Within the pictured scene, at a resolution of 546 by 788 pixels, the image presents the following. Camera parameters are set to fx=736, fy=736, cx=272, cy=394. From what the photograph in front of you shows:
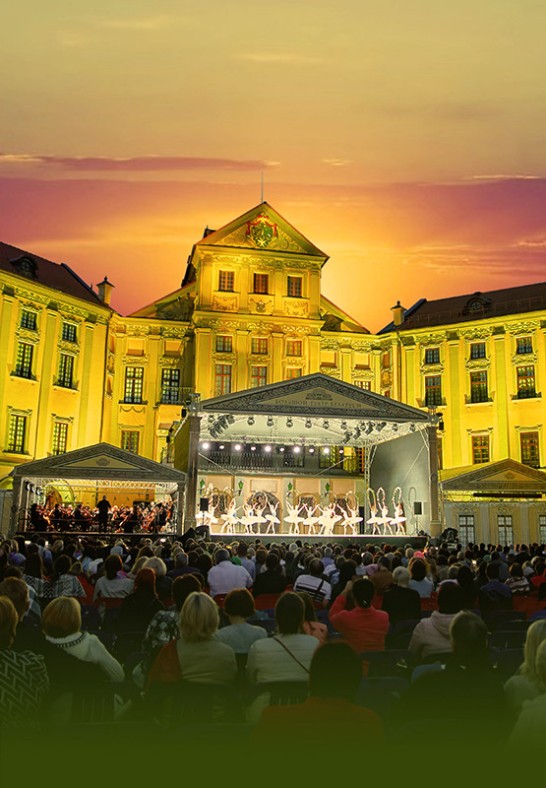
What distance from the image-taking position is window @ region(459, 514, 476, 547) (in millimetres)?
36562

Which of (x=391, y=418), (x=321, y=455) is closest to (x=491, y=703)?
(x=391, y=418)

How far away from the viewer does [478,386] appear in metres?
44.3

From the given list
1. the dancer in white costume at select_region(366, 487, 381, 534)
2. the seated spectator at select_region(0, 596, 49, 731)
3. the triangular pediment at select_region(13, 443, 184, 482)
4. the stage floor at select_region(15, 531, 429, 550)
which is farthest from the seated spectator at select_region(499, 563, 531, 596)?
the dancer in white costume at select_region(366, 487, 381, 534)

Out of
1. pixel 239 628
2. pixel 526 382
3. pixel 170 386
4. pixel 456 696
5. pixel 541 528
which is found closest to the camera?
pixel 456 696

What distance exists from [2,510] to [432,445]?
18062 millimetres

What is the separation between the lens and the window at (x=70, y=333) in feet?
134

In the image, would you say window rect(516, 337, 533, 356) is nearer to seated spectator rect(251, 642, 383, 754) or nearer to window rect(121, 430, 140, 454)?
window rect(121, 430, 140, 454)

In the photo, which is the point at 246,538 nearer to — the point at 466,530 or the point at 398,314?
the point at 466,530

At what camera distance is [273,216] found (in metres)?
44.6

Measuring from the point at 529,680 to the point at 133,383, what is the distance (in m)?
40.9

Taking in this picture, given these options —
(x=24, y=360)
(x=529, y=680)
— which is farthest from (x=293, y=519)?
(x=529, y=680)

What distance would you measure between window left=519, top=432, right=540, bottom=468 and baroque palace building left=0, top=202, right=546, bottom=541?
0.08 m

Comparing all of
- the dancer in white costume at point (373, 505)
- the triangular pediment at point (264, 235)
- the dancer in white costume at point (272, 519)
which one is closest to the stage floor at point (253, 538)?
the dancer in white costume at point (272, 519)

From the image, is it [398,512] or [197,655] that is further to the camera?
[398,512]
